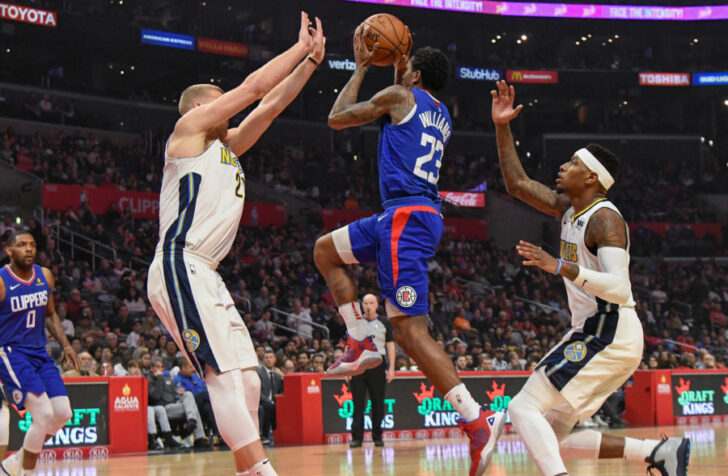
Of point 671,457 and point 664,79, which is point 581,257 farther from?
point 664,79

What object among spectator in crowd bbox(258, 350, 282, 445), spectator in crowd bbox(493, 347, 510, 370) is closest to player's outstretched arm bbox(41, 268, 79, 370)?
spectator in crowd bbox(258, 350, 282, 445)

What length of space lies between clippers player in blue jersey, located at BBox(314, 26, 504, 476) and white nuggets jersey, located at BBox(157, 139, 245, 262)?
1134 millimetres

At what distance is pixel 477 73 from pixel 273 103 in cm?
2981

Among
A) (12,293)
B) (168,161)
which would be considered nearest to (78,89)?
(12,293)

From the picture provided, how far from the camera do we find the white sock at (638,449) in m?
5.50

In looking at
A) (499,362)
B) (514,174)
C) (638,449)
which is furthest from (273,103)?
(499,362)

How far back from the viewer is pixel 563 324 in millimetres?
24141

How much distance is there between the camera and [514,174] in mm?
6449

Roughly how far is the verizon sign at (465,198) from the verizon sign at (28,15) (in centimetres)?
1419

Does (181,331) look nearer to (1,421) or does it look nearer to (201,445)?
(1,421)

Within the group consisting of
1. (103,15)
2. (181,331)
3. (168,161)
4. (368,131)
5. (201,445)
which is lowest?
(201,445)

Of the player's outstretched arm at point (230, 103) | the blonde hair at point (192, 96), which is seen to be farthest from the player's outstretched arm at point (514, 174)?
the blonde hair at point (192, 96)

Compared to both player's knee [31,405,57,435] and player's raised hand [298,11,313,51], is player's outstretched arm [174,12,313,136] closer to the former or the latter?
player's raised hand [298,11,313,51]

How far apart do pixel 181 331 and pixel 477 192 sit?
28445 millimetres
